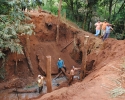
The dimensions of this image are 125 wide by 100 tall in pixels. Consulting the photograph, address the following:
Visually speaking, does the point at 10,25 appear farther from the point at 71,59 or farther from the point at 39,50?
the point at 71,59

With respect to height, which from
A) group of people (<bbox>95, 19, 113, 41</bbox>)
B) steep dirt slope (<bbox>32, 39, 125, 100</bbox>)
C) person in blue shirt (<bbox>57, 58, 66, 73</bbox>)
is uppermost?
group of people (<bbox>95, 19, 113, 41</bbox>)

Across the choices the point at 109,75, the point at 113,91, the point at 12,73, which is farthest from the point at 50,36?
the point at 113,91

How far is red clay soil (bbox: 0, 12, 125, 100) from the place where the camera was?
7523 mm

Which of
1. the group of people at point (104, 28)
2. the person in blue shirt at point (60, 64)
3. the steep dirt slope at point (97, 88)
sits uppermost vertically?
the group of people at point (104, 28)

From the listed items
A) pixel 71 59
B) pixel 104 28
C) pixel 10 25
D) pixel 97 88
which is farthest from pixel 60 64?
pixel 97 88

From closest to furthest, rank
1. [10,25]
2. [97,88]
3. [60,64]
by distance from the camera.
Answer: [97,88], [10,25], [60,64]

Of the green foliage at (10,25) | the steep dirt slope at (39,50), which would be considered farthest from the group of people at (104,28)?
the green foliage at (10,25)

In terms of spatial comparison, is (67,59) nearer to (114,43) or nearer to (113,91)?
(114,43)

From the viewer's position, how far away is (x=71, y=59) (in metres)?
17.1

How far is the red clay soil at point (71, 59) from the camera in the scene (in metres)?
7.52

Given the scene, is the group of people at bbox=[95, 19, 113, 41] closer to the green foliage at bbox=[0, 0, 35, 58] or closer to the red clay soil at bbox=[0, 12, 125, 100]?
the red clay soil at bbox=[0, 12, 125, 100]

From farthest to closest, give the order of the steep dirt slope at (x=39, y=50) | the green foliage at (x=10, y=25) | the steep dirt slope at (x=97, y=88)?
the steep dirt slope at (x=39, y=50) → the green foliage at (x=10, y=25) → the steep dirt slope at (x=97, y=88)

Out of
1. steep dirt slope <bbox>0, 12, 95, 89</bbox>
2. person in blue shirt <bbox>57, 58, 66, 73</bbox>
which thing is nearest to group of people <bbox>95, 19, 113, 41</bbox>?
steep dirt slope <bbox>0, 12, 95, 89</bbox>

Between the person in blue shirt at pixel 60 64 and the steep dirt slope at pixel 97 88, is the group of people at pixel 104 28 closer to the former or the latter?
the steep dirt slope at pixel 97 88
